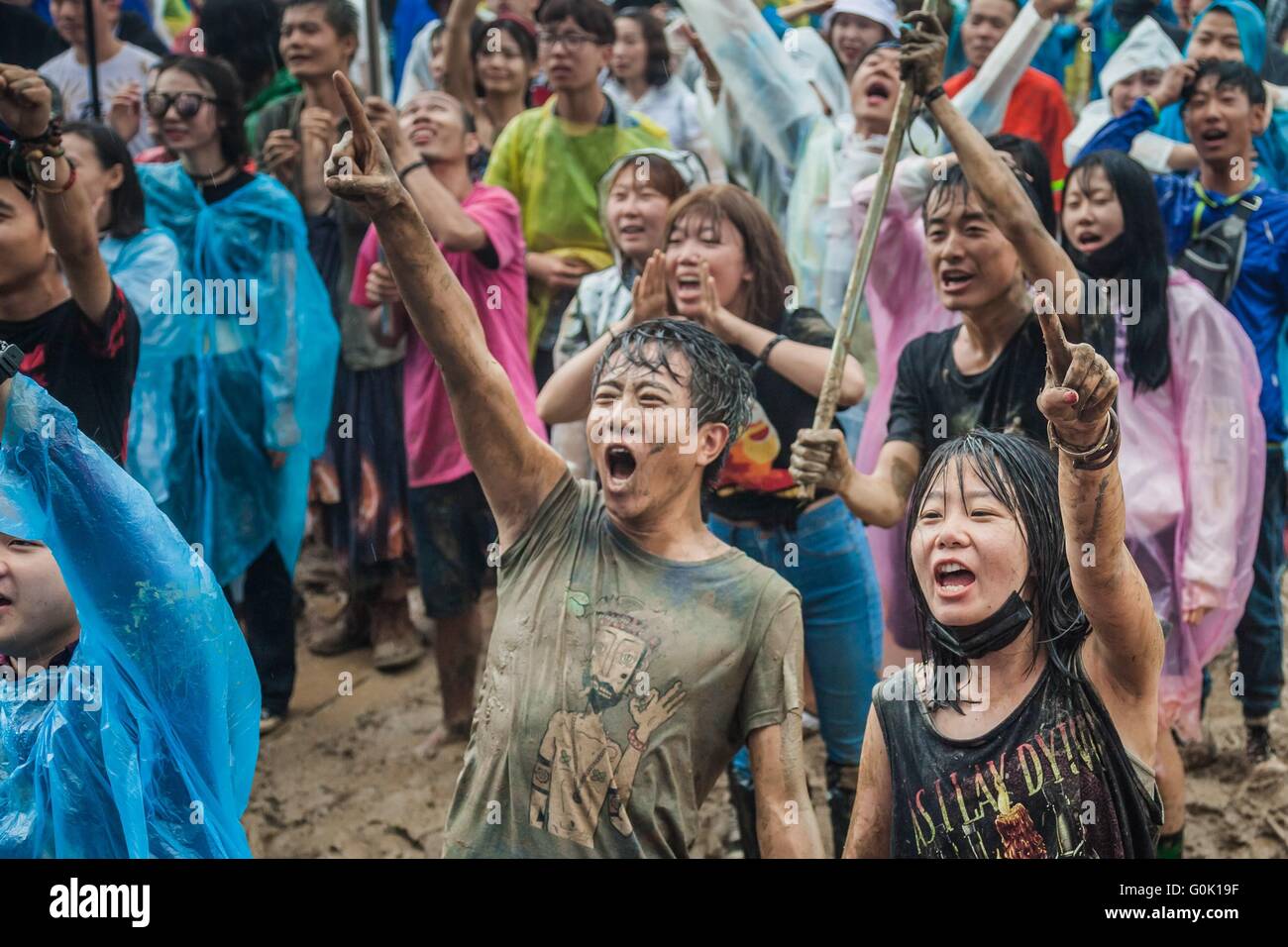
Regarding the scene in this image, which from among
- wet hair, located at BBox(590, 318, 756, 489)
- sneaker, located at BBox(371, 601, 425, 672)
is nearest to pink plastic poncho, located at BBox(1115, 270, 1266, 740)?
wet hair, located at BBox(590, 318, 756, 489)

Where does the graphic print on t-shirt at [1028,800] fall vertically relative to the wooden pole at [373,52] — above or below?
below

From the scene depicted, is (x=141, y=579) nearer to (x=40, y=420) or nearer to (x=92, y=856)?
(x=40, y=420)

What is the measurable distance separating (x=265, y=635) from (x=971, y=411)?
2.24 meters

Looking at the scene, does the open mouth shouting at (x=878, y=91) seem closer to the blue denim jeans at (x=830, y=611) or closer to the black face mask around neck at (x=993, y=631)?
the blue denim jeans at (x=830, y=611)

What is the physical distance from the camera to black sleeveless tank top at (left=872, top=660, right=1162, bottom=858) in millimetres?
2730

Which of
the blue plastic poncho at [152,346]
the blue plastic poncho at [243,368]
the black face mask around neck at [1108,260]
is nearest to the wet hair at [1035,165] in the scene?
the black face mask around neck at [1108,260]

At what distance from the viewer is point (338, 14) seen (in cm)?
553

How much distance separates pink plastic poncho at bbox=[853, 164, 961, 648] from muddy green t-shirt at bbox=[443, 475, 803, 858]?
1350mm

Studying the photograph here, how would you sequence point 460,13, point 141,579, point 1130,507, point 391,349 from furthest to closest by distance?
point 460,13, point 391,349, point 1130,507, point 141,579

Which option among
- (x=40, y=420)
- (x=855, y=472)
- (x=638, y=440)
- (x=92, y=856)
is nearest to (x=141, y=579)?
(x=40, y=420)

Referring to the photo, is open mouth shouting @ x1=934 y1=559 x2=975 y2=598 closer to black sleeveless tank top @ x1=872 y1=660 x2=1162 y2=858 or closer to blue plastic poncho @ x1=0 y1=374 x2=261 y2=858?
black sleeveless tank top @ x1=872 y1=660 x2=1162 y2=858

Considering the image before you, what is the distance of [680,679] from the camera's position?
299 cm

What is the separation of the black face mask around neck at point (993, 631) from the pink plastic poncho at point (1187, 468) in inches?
56.9

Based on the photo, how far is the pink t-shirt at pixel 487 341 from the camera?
483cm
